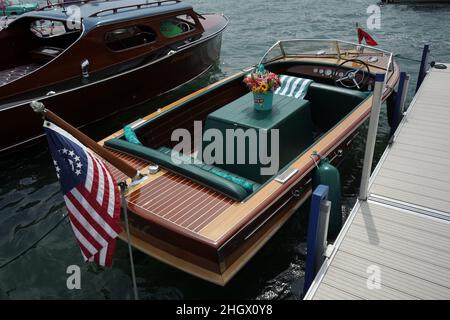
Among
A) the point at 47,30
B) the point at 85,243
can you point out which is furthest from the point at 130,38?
the point at 85,243

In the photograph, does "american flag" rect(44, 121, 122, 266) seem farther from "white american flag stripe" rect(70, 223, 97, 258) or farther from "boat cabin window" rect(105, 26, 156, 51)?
"boat cabin window" rect(105, 26, 156, 51)

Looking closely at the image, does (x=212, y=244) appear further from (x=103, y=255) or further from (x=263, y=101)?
(x=263, y=101)

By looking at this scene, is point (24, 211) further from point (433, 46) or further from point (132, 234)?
point (433, 46)

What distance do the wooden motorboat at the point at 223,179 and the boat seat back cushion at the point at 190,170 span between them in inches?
0.4

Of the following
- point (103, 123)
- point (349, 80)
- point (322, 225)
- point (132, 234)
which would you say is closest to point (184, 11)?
point (103, 123)

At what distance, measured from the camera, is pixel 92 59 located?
770cm

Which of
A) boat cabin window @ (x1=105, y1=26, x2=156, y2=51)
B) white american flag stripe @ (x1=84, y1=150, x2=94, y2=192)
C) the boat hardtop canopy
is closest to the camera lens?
white american flag stripe @ (x1=84, y1=150, x2=94, y2=192)

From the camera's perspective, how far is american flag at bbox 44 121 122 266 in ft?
10.7

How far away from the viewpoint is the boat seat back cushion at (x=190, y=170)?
A: 4090 millimetres

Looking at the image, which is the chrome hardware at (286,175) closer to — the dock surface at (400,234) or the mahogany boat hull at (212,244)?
the mahogany boat hull at (212,244)

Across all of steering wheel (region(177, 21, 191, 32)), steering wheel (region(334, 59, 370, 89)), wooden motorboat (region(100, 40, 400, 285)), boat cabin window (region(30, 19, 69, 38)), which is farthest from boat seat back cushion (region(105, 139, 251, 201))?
steering wheel (region(177, 21, 191, 32))

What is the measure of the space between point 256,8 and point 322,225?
62.4 feet

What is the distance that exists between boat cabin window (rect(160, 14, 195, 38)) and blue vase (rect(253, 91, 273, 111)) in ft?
15.6

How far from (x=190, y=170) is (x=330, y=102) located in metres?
3.18
